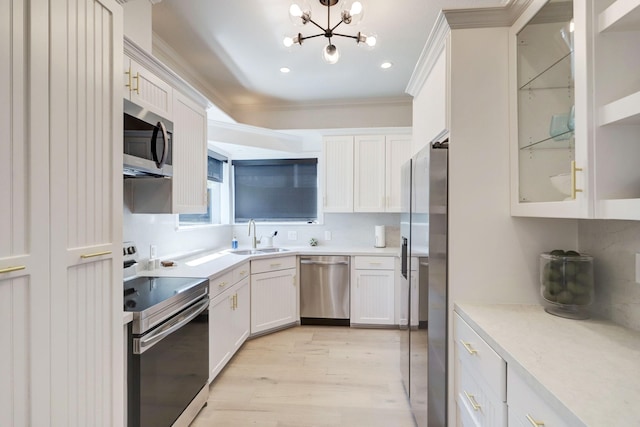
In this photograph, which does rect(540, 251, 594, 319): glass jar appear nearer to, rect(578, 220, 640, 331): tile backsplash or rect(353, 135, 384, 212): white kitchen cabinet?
rect(578, 220, 640, 331): tile backsplash

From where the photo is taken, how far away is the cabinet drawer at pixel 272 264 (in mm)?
3154

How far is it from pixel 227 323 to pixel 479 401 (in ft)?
6.23

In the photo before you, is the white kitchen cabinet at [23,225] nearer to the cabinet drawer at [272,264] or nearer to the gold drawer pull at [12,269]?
the gold drawer pull at [12,269]

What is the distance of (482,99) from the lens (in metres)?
1.53

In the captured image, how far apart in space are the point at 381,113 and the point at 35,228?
346 cm

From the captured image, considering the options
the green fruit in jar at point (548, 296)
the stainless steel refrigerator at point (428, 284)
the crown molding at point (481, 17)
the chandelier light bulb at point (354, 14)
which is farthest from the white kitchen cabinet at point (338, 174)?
the green fruit in jar at point (548, 296)

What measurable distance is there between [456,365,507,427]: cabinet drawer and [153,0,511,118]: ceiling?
1705mm

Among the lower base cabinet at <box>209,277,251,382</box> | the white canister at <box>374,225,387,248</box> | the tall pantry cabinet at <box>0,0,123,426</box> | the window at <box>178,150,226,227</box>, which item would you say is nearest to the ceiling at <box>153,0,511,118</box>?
the window at <box>178,150,226,227</box>

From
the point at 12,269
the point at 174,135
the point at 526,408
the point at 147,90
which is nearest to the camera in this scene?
the point at 12,269

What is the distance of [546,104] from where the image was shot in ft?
4.63

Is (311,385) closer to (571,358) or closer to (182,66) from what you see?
(571,358)

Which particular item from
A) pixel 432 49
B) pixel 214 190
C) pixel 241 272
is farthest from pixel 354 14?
pixel 214 190

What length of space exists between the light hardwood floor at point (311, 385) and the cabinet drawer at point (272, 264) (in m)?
0.70

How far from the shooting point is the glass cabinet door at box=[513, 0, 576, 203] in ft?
4.17
